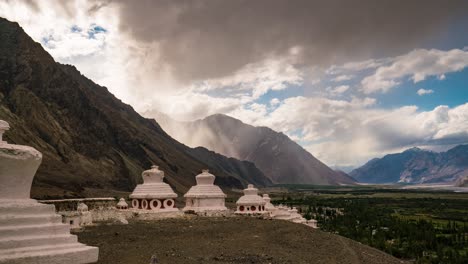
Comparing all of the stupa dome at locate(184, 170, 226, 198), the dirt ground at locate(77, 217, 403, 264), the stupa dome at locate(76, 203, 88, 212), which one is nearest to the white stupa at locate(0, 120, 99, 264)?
the dirt ground at locate(77, 217, 403, 264)

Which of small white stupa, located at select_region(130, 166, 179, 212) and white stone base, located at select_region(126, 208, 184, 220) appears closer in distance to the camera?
white stone base, located at select_region(126, 208, 184, 220)

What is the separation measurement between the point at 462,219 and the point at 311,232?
246ft

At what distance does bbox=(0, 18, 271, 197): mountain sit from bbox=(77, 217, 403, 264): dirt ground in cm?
4932

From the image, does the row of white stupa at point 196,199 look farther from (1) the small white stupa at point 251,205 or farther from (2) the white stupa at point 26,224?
(2) the white stupa at point 26,224

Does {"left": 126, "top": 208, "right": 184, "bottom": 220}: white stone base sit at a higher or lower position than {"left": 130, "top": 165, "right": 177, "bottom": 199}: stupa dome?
lower

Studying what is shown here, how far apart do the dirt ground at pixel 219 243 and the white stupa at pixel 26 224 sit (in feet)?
27.1

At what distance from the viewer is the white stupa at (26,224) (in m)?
12.1

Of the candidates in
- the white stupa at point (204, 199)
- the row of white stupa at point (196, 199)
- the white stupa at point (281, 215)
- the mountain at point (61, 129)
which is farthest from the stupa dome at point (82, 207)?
the mountain at point (61, 129)

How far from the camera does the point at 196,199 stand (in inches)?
1660

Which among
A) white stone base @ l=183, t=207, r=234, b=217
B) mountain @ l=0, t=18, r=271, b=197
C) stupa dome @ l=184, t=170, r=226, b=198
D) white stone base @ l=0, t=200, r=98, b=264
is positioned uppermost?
mountain @ l=0, t=18, r=271, b=197

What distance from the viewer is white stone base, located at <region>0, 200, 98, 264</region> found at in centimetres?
1202

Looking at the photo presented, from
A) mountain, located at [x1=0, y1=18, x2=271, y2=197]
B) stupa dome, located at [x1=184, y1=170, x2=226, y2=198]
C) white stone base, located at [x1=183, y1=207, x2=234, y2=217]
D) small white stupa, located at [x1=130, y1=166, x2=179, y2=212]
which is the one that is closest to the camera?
small white stupa, located at [x1=130, y1=166, x2=179, y2=212]

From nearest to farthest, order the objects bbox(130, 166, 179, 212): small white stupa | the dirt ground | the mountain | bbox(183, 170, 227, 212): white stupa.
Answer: the dirt ground → bbox(130, 166, 179, 212): small white stupa → bbox(183, 170, 227, 212): white stupa → the mountain

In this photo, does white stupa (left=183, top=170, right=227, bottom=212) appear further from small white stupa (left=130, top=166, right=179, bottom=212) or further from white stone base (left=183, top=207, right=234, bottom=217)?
small white stupa (left=130, top=166, right=179, bottom=212)
